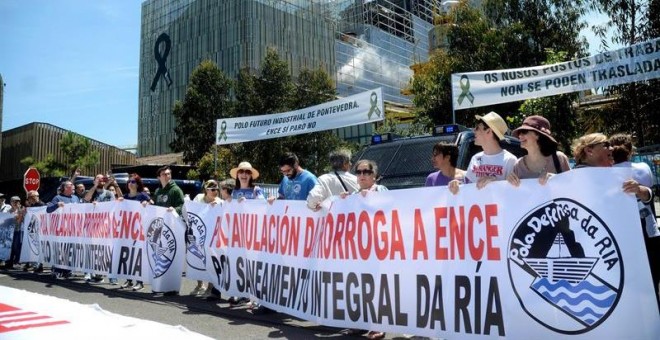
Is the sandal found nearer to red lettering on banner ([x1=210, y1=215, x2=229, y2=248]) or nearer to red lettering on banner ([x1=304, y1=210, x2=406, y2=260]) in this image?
red lettering on banner ([x1=304, y1=210, x2=406, y2=260])

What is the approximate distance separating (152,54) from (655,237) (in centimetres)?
7427

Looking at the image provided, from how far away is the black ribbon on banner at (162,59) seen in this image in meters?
69.2

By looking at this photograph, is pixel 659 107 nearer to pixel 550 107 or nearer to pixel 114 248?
pixel 550 107

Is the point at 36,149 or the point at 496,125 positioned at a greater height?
the point at 36,149

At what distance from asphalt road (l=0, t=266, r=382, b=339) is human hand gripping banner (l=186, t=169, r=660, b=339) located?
0.23 metres

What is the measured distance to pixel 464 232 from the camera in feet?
14.3

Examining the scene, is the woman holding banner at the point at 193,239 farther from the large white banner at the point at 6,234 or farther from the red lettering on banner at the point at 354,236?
the large white banner at the point at 6,234

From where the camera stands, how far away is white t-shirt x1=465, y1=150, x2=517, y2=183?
4637mm

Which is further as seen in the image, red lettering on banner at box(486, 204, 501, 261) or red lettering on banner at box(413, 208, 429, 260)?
red lettering on banner at box(413, 208, 429, 260)

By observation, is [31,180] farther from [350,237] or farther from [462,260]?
[462,260]

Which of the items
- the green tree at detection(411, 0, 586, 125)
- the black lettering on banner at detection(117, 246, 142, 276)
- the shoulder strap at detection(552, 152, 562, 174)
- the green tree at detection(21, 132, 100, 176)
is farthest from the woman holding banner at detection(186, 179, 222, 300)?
the green tree at detection(21, 132, 100, 176)

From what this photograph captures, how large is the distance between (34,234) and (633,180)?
11.3 m

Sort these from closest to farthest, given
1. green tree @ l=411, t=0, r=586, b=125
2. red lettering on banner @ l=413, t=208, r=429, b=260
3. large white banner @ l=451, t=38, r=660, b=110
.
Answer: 1. red lettering on banner @ l=413, t=208, r=429, b=260
2. large white banner @ l=451, t=38, r=660, b=110
3. green tree @ l=411, t=0, r=586, b=125

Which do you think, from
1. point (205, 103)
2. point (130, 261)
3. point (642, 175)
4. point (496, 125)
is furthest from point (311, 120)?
point (205, 103)
